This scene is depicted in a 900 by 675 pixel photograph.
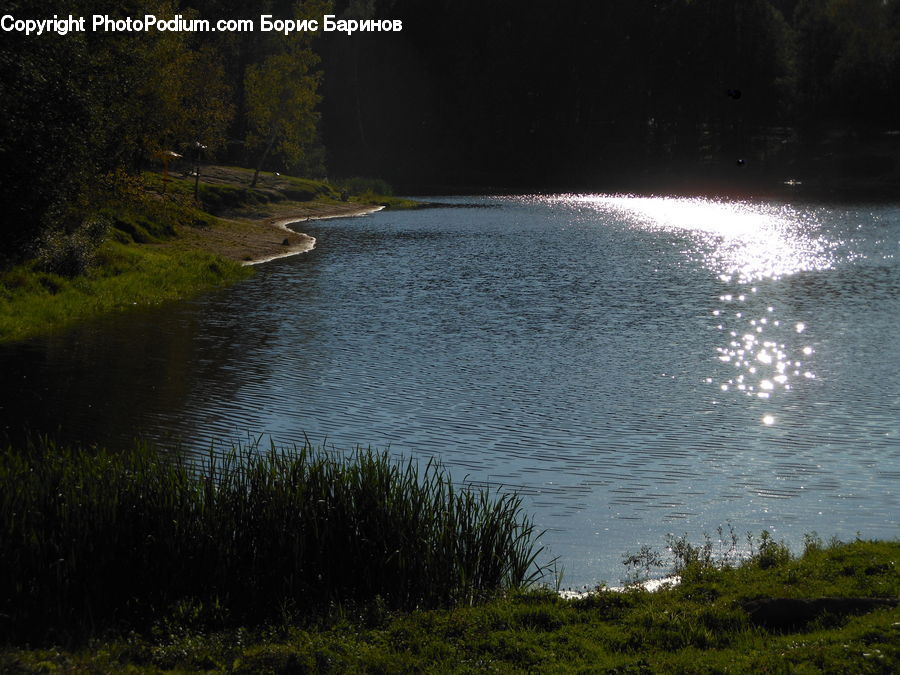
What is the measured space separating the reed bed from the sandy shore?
41235 mm

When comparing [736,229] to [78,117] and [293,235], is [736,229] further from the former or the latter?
[78,117]

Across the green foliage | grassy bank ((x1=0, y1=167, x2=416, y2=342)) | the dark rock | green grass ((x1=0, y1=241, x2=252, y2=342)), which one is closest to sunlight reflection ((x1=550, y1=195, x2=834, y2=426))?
the dark rock

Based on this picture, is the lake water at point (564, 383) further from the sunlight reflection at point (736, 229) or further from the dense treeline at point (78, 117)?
the dense treeline at point (78, 117)

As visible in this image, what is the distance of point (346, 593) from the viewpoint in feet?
40.4

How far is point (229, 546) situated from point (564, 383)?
51.1 ft

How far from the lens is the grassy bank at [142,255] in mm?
34312

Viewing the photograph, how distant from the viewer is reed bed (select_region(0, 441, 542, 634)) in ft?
38.1

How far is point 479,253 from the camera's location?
60.6 metres

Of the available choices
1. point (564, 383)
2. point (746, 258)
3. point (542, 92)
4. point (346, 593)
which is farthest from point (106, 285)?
point (542, 92)

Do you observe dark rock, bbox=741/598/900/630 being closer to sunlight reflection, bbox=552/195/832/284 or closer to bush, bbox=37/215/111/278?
bush, bbox=37/215/111/278

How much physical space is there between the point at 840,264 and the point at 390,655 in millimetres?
49121

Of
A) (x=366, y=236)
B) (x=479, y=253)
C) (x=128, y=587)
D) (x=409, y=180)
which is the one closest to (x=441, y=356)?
(x=128, y=587)

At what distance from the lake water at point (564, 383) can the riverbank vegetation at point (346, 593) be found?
2.53 m

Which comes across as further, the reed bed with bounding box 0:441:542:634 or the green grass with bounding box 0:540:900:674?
the reed bed with bounding box 0:441:542:634
